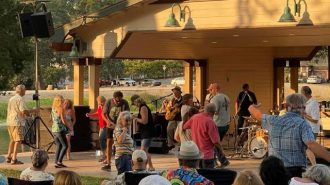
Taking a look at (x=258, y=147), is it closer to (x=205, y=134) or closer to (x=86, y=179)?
(x=86, y=179)

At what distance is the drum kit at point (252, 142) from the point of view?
50.9 feet

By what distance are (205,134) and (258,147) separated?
5.20 meters

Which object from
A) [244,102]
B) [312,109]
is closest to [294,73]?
[244,102]

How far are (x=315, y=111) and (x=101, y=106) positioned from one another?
4.77 metres

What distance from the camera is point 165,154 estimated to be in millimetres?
16859

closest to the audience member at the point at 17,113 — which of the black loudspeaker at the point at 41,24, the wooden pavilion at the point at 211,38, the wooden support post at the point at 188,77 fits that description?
the black loudspeaker at the point at 41,24

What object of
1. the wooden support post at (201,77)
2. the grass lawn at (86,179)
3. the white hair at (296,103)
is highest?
the wooden support post at (201,77)

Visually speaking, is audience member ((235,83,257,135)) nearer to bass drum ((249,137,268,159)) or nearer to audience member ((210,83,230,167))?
bass drum ((249,137,268,159))

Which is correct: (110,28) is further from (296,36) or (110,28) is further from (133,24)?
(296,36)

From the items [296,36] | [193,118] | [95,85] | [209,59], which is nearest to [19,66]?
[209,59]

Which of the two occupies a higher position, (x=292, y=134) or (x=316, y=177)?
(x=292, y=134)

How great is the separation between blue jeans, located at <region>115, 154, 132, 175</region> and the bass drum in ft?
17.8

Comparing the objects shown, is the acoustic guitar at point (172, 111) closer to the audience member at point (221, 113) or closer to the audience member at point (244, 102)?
the audience member at point (221, 113)

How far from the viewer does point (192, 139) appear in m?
10.9
